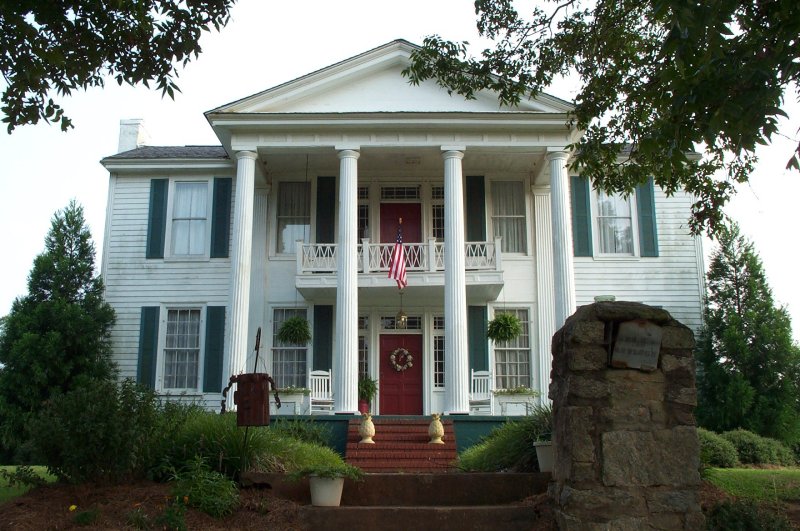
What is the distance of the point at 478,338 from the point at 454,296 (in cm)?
256

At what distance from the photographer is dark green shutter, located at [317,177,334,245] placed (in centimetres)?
1955

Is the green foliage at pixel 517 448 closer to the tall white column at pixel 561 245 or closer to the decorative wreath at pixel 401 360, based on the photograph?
the tall white column at pixel 561 245

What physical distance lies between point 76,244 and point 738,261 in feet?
53.6

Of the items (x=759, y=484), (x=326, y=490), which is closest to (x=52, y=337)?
(x=326, y=490)

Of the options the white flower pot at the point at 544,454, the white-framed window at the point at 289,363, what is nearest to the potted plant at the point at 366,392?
the white-framed window at the point at 289,363

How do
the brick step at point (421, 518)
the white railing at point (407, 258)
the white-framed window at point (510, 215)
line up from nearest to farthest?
the brick step at point (421, 518) → the white railing at point (407, 258) → the white-framed window at point (510, 215)

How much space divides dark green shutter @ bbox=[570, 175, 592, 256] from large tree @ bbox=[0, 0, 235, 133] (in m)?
12.8

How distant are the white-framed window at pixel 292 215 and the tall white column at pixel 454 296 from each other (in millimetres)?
4184

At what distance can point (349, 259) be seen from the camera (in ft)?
55.3

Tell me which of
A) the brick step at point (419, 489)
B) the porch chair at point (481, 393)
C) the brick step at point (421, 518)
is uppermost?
the porch chair at point (481, 393)

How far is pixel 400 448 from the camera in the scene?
14.5 metres

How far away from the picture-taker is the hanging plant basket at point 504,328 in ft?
58.8

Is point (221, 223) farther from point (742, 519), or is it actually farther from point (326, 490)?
point (742, 519)

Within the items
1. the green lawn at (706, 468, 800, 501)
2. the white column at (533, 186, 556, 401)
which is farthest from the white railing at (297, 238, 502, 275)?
the green lawn at (706, 468, 800, 501)
